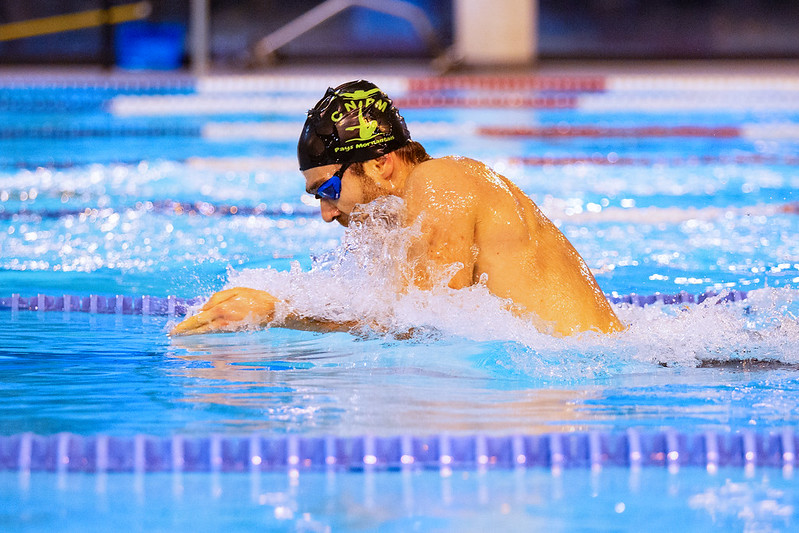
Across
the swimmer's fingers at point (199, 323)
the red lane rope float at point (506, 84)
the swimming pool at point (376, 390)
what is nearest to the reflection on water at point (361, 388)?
the swimming pool at point (376, 390)

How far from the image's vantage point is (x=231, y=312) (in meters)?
2.68

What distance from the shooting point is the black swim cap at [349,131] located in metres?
2.90

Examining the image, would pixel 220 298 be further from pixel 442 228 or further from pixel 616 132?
pixel 616 132

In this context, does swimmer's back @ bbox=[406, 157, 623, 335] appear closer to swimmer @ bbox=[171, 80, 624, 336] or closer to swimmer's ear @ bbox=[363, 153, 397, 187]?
swimmer @ bbox=[171, 80, 624, 336]

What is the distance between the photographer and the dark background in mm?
14203

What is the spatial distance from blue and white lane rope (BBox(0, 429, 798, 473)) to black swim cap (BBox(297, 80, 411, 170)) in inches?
34.9

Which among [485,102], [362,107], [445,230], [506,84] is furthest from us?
[506,84]

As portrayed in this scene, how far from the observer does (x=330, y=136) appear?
Result: 291cm

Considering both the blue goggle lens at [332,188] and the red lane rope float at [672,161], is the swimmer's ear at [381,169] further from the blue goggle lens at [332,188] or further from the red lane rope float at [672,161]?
the red lane rope float at [672,161]

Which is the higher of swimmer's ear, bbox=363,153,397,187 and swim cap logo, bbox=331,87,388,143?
swim cap logo, bbox=331,87,388,143

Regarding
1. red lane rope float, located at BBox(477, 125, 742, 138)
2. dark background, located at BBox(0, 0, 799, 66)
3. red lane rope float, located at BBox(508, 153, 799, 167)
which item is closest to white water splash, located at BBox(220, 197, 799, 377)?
red lane rope float, located at BBox(508, 153, 799, 167)

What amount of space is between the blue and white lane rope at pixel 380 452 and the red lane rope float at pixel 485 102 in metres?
8.01

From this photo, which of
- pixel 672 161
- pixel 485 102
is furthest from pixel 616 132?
pixel 485 102

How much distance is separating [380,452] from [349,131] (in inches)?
38.2
